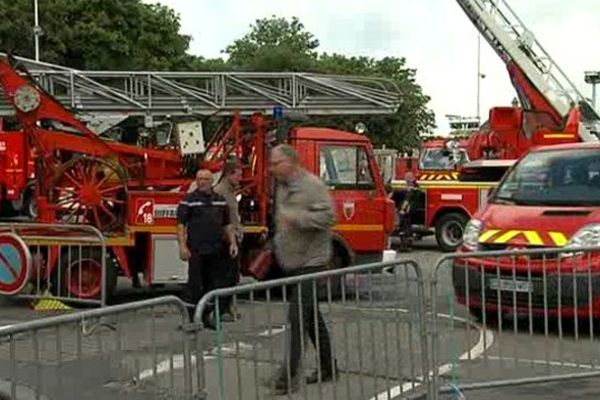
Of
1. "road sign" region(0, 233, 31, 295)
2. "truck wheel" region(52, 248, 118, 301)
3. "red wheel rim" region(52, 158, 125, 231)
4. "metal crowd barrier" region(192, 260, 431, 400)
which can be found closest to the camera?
"metal crowd barrier" region(192, 260, 431, 400)

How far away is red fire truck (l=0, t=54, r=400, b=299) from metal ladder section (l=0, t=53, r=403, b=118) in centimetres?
3

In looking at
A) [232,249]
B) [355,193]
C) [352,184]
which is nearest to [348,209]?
[355,193]

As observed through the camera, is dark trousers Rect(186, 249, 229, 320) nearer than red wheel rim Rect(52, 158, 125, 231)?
Yes

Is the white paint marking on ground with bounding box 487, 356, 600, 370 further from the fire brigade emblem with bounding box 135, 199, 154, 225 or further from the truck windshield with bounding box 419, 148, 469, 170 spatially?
the truck windshield with bounding box 419, 148, 469, 170

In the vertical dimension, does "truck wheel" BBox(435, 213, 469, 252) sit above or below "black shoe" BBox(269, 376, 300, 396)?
above

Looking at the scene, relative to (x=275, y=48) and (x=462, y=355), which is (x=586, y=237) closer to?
(x=462, y=355)

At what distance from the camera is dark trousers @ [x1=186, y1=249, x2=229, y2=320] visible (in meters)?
10.9

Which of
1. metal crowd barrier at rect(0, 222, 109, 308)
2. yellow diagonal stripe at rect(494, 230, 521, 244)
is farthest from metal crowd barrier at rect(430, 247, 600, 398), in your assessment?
metal crowd barrier at rect(0, 222, 109, 308)

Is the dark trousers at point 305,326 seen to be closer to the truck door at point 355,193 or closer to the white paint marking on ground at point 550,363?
the white paint marking on ground at point 550,363

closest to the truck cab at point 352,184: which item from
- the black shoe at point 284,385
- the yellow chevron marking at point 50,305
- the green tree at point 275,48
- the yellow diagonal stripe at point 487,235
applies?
the yellow diagonal stripe at point 487,235

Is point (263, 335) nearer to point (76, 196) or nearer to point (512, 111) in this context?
point (76, 196)

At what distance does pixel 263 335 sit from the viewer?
5.91m

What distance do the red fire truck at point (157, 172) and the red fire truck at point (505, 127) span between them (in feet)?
20.1

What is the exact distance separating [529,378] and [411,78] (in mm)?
71662
